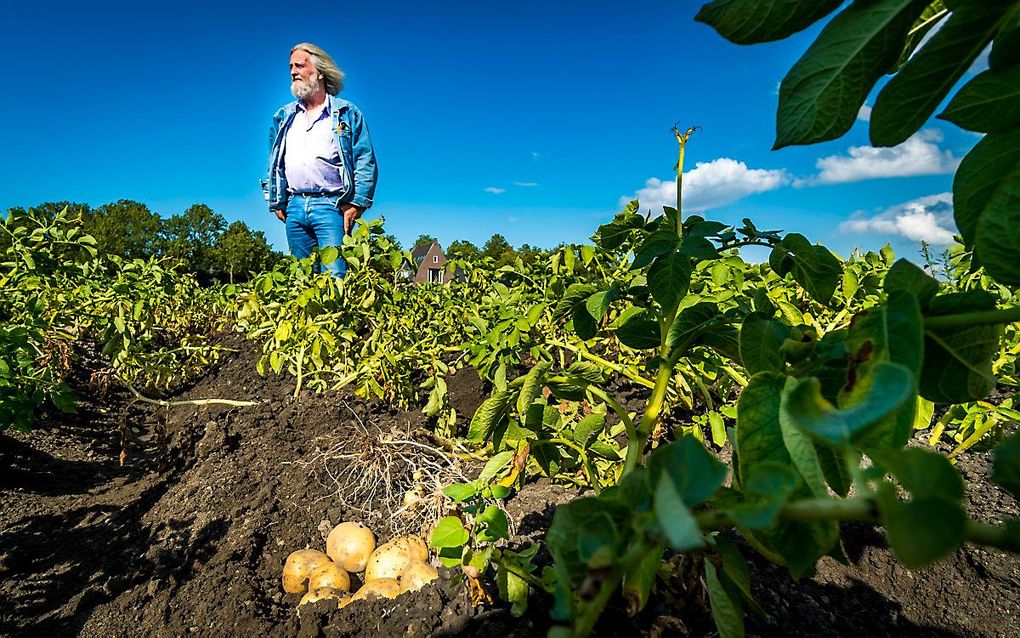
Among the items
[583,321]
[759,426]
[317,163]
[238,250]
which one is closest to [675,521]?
[759,426]

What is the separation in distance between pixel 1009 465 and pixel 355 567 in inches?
87.1

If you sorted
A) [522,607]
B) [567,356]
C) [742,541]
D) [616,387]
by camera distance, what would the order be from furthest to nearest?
[567,356] < [616,387] < [742,541] < [522,607]

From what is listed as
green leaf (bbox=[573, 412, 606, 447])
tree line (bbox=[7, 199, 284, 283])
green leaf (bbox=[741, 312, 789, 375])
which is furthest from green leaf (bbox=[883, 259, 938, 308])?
tree line (bbox=[7, 199, 284, 283])

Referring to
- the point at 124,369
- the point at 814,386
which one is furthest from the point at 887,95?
the point at 124,369

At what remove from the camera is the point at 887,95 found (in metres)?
0.47

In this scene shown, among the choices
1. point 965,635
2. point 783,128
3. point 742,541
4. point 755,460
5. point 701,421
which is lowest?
point 965,635

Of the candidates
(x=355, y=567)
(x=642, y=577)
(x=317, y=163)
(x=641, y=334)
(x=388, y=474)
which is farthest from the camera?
(x=317, y=163)

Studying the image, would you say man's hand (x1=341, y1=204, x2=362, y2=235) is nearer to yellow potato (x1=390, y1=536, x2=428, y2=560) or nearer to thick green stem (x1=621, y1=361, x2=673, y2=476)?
yellow potato (x1=390, y1=536, x2=428, y2=560)

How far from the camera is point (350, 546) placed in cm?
222

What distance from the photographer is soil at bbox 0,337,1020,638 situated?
157 cm

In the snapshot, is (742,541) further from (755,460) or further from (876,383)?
(876,383)

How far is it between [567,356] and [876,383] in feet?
11.5

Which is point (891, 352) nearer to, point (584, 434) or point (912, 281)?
point (912, 281)

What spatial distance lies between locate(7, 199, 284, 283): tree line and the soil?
29.2 meters
